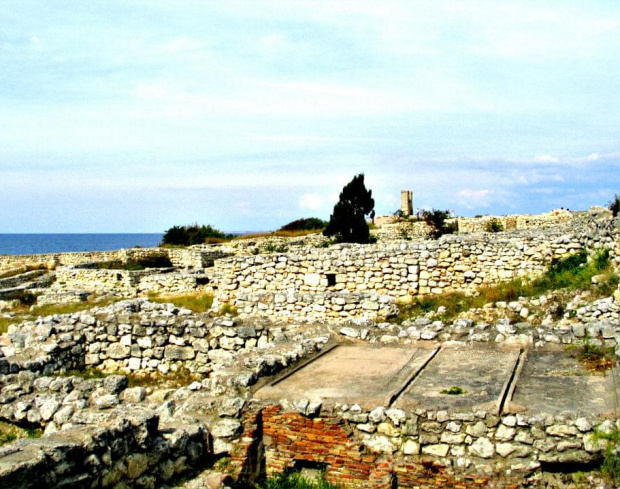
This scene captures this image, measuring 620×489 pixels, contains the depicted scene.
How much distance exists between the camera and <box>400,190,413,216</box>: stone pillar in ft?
134

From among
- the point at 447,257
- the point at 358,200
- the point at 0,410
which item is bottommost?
the point at 0,410

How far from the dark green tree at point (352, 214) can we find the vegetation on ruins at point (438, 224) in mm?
3263

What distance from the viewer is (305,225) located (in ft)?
154

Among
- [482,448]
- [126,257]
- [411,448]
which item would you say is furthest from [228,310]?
[126,257]

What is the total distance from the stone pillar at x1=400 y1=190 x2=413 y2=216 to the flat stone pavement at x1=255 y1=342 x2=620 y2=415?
32284 mm

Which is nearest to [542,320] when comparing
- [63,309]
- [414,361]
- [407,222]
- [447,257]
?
[414,361]

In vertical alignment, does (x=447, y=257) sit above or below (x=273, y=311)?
above

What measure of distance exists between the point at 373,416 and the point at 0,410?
506 centimetres

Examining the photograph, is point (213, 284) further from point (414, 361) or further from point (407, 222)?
point (407, 222)

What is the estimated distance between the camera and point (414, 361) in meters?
7.75

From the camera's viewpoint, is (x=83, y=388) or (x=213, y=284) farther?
(x=213, y=284)

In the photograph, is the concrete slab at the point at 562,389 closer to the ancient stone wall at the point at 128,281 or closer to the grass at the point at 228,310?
the grass at the point at 228,310

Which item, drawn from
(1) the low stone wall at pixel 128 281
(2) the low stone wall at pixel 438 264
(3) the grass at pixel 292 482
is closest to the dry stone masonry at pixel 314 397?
(3) the grass at pixel 292 482

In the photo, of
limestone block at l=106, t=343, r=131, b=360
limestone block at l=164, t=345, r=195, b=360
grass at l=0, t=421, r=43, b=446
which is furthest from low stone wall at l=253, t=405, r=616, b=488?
limestone block at l=106, t=343, r=131, b=360
